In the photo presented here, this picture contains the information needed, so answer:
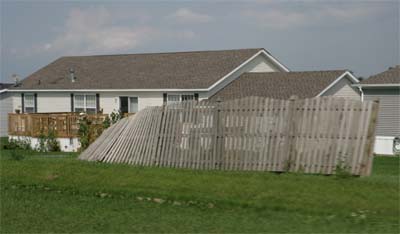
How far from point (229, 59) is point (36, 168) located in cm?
1994

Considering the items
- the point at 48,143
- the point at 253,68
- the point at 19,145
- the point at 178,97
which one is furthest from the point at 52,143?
the point at 253,68

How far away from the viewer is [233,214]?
9.73m

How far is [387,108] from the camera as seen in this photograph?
2780 cm

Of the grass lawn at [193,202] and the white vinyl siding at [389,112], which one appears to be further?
the white vinyl siding at [389,112]

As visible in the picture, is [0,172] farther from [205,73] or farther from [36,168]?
[205,73]

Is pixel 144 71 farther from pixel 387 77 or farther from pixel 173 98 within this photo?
pixel 387 77

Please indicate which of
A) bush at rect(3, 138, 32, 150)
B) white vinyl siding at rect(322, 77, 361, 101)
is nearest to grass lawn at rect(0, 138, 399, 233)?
bush at rect(3, 138, 32, 150)

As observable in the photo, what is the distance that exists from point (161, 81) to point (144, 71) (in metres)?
2.76

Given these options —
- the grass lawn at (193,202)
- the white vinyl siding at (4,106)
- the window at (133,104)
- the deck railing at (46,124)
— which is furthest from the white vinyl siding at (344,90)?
the white vinyl siding at (4,106)

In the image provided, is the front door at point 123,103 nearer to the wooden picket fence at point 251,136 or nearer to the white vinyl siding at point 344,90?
the white vinyl siding at point 344,90

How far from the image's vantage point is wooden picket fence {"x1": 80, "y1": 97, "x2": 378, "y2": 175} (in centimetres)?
1237

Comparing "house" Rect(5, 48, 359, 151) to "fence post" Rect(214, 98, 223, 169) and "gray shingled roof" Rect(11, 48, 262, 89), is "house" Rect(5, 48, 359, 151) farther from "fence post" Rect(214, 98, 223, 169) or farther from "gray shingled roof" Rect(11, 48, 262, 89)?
"fence post" Rect(214, 98, 223, 169)

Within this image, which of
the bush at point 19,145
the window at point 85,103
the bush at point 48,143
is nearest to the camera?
the bush at point 48,143

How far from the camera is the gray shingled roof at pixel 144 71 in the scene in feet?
104
